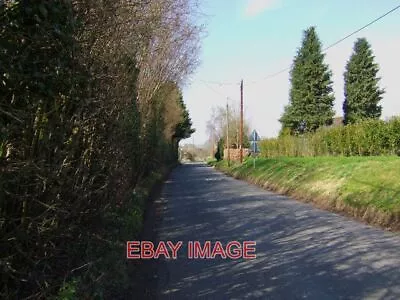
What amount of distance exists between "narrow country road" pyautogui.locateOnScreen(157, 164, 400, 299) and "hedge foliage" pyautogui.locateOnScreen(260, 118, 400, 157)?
11.1m

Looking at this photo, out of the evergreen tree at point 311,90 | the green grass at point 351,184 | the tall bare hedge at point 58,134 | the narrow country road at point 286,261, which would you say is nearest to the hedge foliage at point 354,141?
the green grass at point 351,184

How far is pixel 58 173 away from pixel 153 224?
806cm

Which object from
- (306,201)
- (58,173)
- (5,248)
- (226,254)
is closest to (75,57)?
(58,173)

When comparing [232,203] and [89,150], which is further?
[232,203]

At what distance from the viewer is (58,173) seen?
4.09 m

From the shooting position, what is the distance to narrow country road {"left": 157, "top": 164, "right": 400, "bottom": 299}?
6.26 m

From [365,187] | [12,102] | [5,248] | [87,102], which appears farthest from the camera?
[365,187]

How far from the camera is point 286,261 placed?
25.9ft

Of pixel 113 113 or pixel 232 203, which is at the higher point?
pixel 113 113

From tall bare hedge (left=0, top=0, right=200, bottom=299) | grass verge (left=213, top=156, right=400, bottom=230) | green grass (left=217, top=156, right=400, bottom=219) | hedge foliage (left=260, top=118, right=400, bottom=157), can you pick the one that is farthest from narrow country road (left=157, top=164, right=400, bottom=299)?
hedge foliage (left=260, top=118, right=400, bottom=157)

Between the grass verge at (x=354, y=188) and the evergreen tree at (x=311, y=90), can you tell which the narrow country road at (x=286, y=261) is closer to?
the grass verge at (x=354, y=188)

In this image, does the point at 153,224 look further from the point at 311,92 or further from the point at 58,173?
the point at 311,92

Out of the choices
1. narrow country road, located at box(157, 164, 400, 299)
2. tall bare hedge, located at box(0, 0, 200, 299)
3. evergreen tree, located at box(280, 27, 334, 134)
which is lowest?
narrow country road, located at box(157, 164, 400, 299)

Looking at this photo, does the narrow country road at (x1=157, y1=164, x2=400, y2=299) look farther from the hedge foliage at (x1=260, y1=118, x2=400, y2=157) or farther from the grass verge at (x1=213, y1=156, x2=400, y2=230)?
the hedge foliage at (x1=260, y1=118, x2=400, y2=157)
